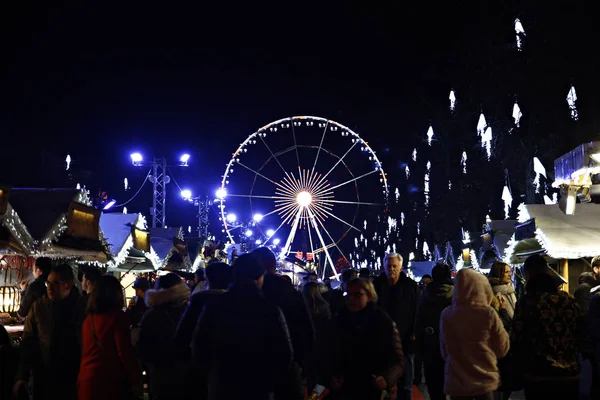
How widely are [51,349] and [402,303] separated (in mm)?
4113

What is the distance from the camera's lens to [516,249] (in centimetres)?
1852

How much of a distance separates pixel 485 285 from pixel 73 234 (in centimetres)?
961

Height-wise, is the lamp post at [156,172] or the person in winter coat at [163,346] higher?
the lamp post at [156,172]

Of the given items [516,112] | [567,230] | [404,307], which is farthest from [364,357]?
[516,112]

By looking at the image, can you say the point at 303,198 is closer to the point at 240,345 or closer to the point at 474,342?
the point at 474,342

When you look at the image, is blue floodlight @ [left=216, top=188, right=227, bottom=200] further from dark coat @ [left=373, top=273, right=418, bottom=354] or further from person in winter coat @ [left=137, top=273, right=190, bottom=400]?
person in winter coat @ [left=137, top=273, right=190, bottom=400]

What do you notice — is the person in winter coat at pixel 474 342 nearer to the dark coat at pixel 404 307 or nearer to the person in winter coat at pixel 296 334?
the person in winter coat at pixel 296 334

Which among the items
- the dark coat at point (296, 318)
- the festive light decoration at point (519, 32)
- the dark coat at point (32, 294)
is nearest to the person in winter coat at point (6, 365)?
the dark coat at point (32, 294)

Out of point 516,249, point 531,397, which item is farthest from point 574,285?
point 531,397

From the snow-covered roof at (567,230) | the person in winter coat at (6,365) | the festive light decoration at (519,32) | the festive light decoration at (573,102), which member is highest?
the festive light decoration at (519,32)

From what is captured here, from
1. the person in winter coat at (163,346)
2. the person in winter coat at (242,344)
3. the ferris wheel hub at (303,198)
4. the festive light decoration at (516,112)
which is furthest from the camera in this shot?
the ferris wheel hub at (303,198)

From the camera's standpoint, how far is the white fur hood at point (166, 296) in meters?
6.28

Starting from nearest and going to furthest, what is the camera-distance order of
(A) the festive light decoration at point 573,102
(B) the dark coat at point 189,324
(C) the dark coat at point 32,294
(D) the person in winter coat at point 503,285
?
(B) the dark coat at point 189,324 < (D) the person in winter coat at point 503,285 < (C) the dark coat at point 32,294 < (A) the festive light decoration at point 573,102

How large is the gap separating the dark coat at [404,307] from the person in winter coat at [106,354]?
3620mm
